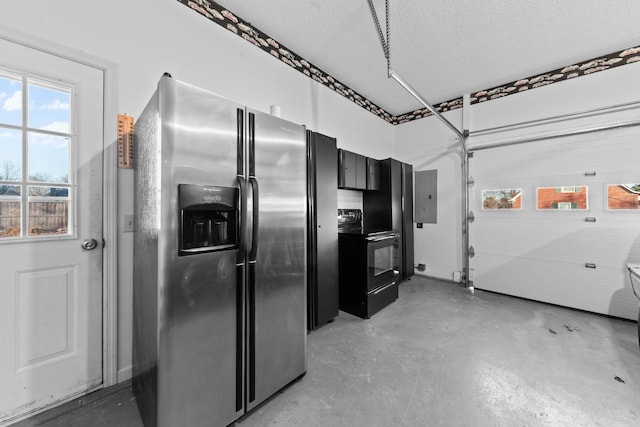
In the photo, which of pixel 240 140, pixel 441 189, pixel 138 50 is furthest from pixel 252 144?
pixel 441 189

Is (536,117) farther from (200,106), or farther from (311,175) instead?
(200,106)

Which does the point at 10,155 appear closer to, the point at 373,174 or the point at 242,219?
the point at 242,219

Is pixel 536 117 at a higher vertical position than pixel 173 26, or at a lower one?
lower

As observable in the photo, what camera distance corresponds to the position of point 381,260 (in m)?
3.25

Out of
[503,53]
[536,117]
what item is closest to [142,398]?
[503,53]

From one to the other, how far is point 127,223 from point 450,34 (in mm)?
3831

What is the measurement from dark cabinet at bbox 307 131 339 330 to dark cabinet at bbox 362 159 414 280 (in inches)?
58.0

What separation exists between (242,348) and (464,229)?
413 centimetres

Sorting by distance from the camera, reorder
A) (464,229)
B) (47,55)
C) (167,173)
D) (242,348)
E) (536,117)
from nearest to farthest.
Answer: (167,173) < (242,348) < (47,55) < (536,117) < (464,229)

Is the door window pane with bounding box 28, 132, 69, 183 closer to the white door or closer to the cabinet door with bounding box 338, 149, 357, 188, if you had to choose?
the white door

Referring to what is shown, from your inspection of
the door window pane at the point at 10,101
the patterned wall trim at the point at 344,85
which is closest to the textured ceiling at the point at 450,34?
the patterned wall trim at the point at 344,85

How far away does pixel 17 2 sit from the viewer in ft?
4.86

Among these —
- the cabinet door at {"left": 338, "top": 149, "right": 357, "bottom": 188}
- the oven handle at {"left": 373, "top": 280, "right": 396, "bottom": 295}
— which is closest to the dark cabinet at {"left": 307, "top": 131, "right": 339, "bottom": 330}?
the cabinet door at {"left": 338, "top": 149, "right": 357, "bottom": 188}

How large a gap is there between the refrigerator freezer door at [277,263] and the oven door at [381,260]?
1.39 meters
